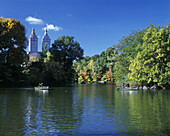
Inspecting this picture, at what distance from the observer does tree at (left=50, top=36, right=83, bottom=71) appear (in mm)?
84000

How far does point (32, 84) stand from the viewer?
59.5 m

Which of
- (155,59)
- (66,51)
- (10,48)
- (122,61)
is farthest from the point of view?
(66,51)

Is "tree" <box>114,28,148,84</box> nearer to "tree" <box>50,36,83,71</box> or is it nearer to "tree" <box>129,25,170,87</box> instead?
"tree" <box>129,25,170,87</box>

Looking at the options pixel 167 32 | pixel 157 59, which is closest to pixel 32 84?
pixel 157 59

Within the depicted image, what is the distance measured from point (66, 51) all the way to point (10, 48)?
33.8m

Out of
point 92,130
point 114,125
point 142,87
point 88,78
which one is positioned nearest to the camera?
point 92,130

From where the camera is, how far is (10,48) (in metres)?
54.1

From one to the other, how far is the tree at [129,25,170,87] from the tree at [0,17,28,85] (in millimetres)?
28155

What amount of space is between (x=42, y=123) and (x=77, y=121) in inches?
85.4

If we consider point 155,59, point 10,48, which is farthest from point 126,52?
point 10,48

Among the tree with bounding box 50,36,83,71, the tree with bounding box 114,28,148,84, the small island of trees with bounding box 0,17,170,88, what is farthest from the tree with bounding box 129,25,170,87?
the tree with bounding box 50,36,83,71

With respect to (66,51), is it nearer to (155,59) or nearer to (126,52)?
(126,52)

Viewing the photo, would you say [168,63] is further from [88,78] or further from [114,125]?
[88,78]

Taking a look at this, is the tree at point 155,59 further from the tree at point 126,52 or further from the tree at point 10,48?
the tree at point 10,48
